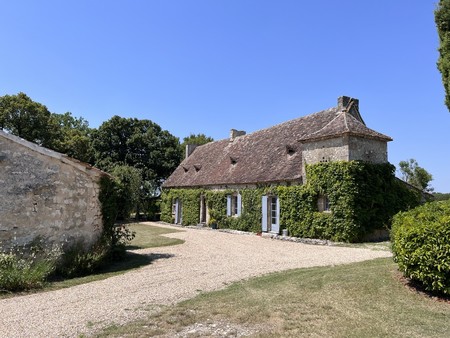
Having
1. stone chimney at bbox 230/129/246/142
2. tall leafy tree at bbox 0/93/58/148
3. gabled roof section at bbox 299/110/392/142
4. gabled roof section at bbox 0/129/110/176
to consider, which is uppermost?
tall leafy tree at bbox 0/93/58/148

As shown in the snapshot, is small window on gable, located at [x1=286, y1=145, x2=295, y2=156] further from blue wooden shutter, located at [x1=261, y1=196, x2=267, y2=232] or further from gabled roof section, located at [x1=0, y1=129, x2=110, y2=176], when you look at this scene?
gabled roof section, located at [x1=0, y1=129, x2=110, y2=176]

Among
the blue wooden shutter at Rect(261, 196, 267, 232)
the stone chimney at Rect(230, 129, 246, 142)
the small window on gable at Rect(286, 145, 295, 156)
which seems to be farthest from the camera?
the stone chimney at Rect(230, 129, 246, 142)

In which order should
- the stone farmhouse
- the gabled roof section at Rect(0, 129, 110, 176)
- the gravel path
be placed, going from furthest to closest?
the stone farmhouse → the gabled roof section at Rect(0, 129, 110, 176) → the gravel path

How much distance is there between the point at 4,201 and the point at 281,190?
12.5m

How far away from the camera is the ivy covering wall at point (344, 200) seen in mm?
15250

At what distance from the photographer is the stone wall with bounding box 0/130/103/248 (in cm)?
846

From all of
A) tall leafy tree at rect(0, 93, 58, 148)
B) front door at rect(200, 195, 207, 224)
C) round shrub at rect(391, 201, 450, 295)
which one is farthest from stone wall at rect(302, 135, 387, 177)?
tall leafy tree at rect(0, 93, 58, 148)

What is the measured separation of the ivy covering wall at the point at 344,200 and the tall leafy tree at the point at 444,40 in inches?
182

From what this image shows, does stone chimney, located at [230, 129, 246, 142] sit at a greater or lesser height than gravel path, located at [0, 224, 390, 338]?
greater

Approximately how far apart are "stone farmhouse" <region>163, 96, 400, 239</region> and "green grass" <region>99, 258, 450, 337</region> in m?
9.37

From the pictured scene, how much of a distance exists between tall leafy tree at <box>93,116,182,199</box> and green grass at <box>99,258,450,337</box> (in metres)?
28.9

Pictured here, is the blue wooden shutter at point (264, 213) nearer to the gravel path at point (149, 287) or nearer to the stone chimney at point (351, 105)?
the gravel path at point (149, 287)

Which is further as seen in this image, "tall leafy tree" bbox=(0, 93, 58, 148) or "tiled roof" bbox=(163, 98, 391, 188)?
"tall leafy tree" bbox=(0, 93, 58, 148)

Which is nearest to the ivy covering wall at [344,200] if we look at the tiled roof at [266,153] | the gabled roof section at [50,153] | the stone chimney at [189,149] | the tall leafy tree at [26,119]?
the tiled roof at [266,153]
